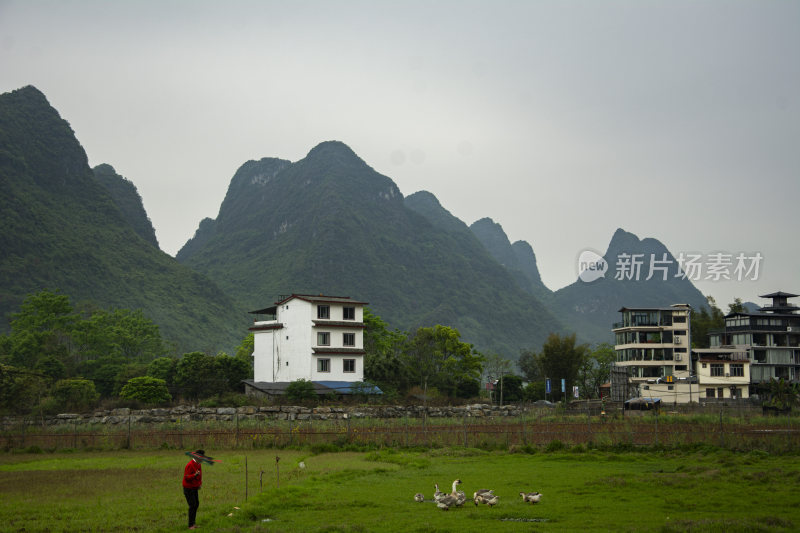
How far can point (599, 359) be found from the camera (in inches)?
3718

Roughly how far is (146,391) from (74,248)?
89625 mm

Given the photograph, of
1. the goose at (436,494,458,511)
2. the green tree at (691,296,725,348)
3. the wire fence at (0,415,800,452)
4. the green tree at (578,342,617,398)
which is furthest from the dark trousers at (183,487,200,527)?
the green tree at (691,296,725,348)

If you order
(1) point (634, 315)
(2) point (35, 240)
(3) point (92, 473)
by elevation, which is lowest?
(3) point (92, 473)

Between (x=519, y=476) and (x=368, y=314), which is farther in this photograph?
(x=368, y=314)

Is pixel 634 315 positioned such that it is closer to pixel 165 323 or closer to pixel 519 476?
pixel 519 476

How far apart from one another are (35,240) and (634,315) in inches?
4191

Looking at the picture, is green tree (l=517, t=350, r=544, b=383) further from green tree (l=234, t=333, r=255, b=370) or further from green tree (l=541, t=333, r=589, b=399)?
green tree (l=234, t=333, r=255, b=370)

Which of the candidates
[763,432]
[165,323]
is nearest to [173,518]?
[763,432]

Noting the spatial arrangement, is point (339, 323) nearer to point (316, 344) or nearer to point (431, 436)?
point (316, 344)

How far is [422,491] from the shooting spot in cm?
2152

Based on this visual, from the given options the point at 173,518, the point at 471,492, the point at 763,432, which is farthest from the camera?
the point at 763,432

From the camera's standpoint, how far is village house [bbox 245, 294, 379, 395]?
6147 cm

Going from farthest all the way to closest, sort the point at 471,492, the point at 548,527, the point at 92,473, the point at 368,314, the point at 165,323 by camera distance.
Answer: the point at 165,323 < the point at 368,314 < the point at 92,473 < the point at 471,492 < the point at 548,527

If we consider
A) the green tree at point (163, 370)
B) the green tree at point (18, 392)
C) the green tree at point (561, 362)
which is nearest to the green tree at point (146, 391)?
the green tree at point (163, 370)
